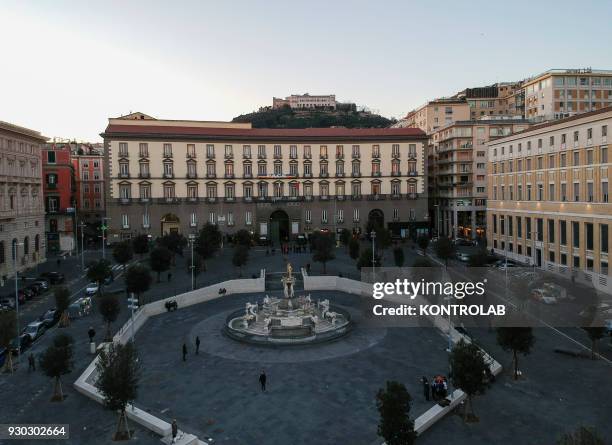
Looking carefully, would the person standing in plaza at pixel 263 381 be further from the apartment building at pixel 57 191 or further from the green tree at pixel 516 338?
the apartment building at pixel 57 191

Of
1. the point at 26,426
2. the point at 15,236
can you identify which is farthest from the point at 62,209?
the point at 26,426

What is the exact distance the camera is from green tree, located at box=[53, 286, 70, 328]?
3378 cm

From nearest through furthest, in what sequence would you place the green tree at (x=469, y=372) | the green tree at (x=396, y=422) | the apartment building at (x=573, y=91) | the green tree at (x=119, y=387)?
the green tree at (x=396, y=422) < the green tree at (x=119, y=387) < the green tree at (x=469, y=372) < the apartment building at (x=573, y=91)

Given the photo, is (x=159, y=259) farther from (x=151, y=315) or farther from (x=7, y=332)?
(x=7, y=332)

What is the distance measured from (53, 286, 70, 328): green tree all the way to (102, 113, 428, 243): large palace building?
129 ft

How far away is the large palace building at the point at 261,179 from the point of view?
7350 cm

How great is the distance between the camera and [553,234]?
51406mm

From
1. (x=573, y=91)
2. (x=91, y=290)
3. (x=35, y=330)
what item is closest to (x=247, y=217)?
(x=91, y=290)

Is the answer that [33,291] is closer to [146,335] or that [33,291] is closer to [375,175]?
[146,335]

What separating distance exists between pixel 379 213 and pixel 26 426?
213ft

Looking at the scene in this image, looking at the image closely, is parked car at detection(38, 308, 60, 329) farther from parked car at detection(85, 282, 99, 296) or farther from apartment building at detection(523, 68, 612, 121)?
apartment building at detection(523, 68, 612, 121)

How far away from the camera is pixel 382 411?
1633 centimetres

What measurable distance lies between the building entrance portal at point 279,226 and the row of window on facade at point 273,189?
312 centimetres

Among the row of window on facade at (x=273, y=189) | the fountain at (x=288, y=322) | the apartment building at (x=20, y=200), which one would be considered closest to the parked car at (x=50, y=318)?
the fountain at (x=288, y=322)
